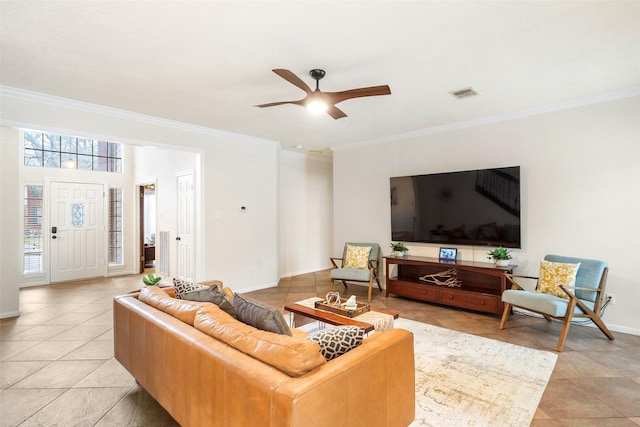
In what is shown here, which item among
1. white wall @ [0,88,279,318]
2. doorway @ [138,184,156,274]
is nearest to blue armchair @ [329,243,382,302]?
white wall @ [0,88,279,318]

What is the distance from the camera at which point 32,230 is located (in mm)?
6043

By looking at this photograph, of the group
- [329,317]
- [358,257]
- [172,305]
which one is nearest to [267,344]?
[172,305]

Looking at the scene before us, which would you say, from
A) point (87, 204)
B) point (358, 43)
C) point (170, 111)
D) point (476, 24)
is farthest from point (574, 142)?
point (87, 204)

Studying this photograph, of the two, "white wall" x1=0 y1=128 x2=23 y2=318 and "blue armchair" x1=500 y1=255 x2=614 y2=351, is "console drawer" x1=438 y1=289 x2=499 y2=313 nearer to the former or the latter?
"blue armchair" x1=500 y1=255 x2=614 y2=351

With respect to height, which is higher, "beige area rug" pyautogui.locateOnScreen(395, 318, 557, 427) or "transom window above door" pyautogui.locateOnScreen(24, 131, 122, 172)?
"transom window above door" pyautogui.locateOnScreen(24, 131, 122, 172)

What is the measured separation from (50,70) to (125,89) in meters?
0.61

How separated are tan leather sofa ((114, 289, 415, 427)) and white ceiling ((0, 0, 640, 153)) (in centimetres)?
193

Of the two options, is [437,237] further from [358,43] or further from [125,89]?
[125,89]

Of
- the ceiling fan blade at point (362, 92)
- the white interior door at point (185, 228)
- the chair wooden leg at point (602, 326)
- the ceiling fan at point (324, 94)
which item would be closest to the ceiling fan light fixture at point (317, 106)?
the ceiling fan at point (324, 94)

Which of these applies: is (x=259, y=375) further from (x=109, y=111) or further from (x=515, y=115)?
(x=515, y=115)

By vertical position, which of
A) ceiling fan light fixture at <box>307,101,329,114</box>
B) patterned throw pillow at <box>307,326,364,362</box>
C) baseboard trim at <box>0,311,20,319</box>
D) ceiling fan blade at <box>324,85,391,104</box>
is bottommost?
baseboard trim at <box>0,311,20,319</box>

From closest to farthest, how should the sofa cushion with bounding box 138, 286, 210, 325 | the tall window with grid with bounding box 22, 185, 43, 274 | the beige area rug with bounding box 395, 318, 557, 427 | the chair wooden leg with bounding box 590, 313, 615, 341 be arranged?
the sofa cushion with bounding box 138, 286, 210, 325, the beige area rug with bounding box 395, 318, 557, 427, the chair wooden leg with bounding box 590, 313, 615, 341, the tall window with grid with bounding box 22, 185, 43, 274

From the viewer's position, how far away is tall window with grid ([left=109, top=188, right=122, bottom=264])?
696 cm

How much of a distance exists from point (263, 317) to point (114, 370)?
1.92 meters
